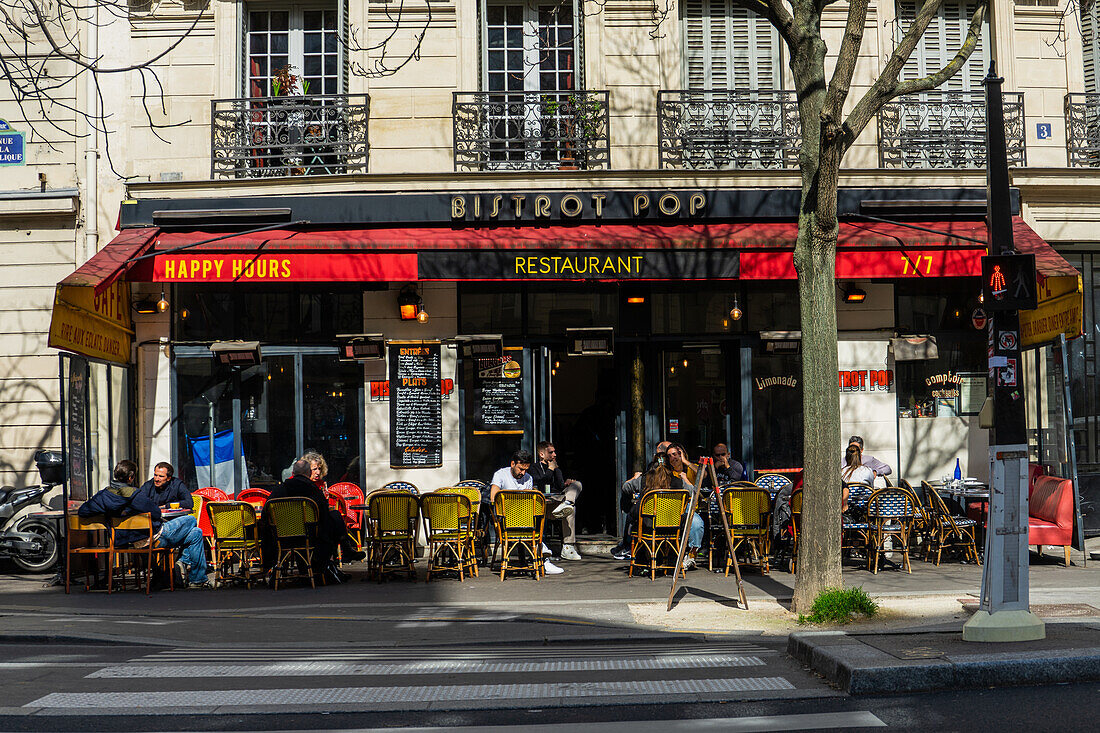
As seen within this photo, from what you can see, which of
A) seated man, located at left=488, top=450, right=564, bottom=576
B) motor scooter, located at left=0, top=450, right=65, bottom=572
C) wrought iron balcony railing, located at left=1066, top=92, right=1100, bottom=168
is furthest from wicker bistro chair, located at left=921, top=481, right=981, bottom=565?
motor scooter, located at left=0, top=450, right=65, bottom=572

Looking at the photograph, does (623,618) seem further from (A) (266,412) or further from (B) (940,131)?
(B) (940,131)

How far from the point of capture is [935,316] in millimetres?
13523

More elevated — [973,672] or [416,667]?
[973,672]

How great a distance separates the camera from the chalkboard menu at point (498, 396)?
13234 mm

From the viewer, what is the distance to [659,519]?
35.6 ft

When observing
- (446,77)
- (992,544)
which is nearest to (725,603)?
(992,544)

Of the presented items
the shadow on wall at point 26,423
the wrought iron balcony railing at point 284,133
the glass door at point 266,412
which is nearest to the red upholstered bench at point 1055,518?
the glass door at point 266,412

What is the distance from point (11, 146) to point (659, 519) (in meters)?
9.63

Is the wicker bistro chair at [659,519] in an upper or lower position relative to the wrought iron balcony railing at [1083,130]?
lower

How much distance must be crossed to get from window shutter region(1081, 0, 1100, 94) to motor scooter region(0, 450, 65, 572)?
14.1 metres

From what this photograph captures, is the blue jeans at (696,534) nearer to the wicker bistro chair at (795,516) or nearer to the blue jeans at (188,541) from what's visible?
the wicker bistro chair at (795,516)

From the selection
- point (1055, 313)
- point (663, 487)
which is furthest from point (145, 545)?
point (1055, 313)

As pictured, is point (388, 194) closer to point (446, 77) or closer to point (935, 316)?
point (446, 77)

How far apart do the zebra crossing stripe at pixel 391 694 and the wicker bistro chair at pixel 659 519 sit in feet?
14.7
